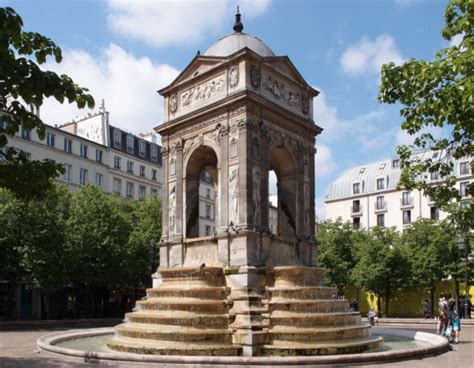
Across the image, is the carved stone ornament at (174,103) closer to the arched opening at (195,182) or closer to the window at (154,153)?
the arched opening at (195,182)

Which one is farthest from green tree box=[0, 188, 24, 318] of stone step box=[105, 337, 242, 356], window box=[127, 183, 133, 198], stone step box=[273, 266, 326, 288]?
window box=[127, 183, 133, 198]

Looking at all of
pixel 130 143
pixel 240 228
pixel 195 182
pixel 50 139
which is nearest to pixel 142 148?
pixel 130 143

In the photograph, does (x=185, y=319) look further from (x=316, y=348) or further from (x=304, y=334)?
(x=316, y=348)

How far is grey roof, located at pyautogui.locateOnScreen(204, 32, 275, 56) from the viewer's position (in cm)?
2358

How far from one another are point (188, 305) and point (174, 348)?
1.92 meters

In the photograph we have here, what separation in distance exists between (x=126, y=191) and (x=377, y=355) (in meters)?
50.9

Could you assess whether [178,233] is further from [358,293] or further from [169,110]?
[358,293]

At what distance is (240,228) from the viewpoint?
20453mm

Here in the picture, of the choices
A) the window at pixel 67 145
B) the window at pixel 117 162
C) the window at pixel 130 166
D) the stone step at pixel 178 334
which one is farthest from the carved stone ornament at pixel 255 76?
the window at pixel 130 166

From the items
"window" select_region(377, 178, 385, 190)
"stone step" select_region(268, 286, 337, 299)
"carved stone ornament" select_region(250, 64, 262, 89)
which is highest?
"window" select_region(377, 178, 385, 190)

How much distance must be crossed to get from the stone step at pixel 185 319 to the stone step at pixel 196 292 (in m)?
0.87

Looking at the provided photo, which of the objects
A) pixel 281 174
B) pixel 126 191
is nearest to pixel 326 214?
pixel 126 191

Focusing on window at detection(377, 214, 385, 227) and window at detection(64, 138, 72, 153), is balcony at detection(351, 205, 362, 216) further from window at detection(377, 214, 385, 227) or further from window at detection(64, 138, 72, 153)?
window at detection(64, 138, 72, 153)

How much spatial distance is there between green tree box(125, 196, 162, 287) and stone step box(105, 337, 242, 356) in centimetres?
2582
